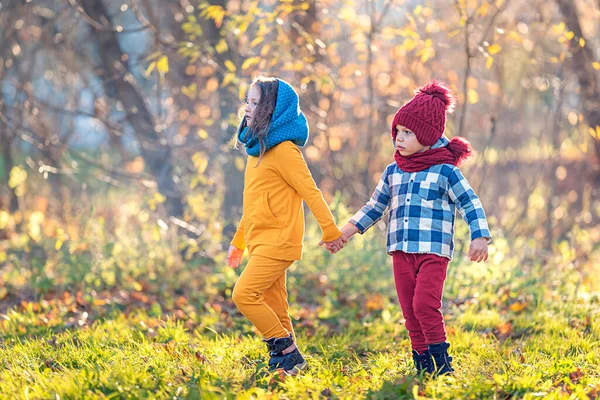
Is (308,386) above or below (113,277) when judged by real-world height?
above

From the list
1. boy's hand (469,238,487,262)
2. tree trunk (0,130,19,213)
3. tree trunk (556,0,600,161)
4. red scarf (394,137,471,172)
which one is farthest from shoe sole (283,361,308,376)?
tree trunk (0,130,19,213)

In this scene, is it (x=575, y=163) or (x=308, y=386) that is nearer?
(x=308, y=386)

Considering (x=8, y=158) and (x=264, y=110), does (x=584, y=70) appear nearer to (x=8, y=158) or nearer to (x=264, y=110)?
(x=264, y=110)

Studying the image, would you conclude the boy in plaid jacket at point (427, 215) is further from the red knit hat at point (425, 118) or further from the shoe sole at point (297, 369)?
the shoe sole at point (297, 369)

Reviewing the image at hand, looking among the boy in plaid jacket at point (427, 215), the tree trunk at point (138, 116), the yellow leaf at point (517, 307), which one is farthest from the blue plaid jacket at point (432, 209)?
the tree trunk at point (138, 116)

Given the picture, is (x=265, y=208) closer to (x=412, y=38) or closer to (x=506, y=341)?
(x=506, y=341)

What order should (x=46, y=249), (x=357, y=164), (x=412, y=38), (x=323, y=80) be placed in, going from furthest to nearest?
(x=357, y=164) < (x=46, y=249) < (x=412, y=38) < (x=323, y=80)

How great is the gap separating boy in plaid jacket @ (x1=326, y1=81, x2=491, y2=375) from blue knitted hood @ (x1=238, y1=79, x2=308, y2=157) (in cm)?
56

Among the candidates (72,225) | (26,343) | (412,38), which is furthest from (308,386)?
(72,225)

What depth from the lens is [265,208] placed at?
160 inches

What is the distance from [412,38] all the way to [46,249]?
15.1 ft

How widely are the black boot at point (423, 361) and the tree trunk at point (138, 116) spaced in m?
4.33

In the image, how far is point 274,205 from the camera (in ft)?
13.4

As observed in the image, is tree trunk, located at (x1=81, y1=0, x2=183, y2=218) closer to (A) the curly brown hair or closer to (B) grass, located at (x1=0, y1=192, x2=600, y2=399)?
(B) grass, located at (x1=0, y1=192, x2=600, y2=399)
